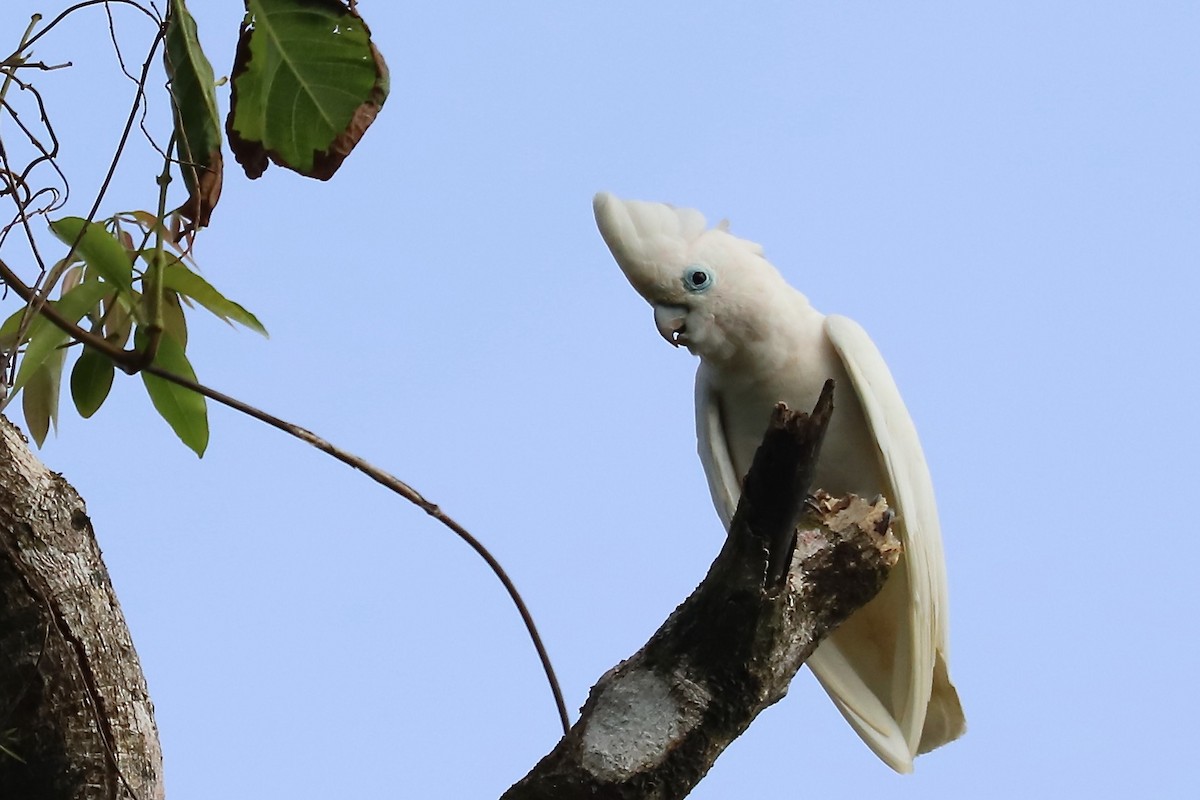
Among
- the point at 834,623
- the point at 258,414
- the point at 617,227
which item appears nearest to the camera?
the point at 258,414

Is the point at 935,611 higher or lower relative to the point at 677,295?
lower

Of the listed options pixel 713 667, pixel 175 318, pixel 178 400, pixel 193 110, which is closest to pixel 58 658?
pixel 178 400

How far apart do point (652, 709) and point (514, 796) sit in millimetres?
267

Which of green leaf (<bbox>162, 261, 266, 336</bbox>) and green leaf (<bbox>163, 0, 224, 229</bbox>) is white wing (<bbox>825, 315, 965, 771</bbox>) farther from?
green leaf (<bbox>163, 0, 224, 229</bbox>)

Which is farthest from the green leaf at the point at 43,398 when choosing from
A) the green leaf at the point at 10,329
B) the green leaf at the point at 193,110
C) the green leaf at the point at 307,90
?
the green leaf at the point at 307,90

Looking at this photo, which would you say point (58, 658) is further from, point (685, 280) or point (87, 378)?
point (685, 280)

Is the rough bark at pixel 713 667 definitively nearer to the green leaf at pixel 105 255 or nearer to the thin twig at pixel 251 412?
the thin twig at pixel 251 412

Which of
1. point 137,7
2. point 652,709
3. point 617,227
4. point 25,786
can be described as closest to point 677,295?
point 617,227

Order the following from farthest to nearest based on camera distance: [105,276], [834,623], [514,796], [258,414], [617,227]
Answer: [617,227] → [834,623] → [514,796] → [105,276] → [258,414]

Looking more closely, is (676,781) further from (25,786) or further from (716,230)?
(716,230)

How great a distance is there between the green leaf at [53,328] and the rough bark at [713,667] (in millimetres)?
1004

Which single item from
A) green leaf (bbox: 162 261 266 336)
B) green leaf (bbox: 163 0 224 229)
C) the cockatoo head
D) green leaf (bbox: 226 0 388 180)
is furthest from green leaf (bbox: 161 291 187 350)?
the cockatoo head

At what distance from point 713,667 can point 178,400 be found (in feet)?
3.23

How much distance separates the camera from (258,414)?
5.72ft
